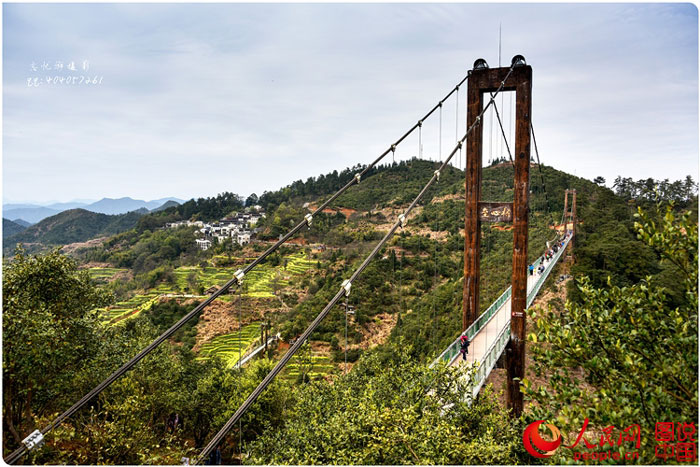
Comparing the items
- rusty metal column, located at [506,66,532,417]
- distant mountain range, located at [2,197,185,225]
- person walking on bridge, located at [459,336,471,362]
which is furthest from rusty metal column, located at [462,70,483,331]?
distant mountain range, located at [2,197,185,225]

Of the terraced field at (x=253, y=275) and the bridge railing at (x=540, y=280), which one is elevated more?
the bridge railing at (x=540, y=280)

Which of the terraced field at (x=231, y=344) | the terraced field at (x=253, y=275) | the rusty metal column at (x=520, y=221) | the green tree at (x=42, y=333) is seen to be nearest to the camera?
the green tree at (x=42, y=333)

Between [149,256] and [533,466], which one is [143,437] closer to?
[533,466]

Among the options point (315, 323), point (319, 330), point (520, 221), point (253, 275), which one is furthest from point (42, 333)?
point (253, 275)

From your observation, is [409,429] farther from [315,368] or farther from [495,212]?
[315,368]

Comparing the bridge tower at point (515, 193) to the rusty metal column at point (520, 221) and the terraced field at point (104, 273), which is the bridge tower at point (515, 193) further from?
the terraced field at point (104, 273)

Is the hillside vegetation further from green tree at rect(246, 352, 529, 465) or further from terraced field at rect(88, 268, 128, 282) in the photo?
terraced field at rect(88, 268, 128, 282)

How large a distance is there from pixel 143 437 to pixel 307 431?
269 cm

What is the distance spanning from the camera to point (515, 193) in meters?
7.23

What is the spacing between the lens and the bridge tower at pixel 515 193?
711 centimetres

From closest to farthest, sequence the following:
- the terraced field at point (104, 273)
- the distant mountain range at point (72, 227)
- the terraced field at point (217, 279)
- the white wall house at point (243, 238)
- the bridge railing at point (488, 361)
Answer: the bridge railing at point (488, 361) → the terraced field at point (217, 279) → the terraced field at point (104, 273) → the white wall house at point (243, 238) → the distant mountain range at point (72, 227)

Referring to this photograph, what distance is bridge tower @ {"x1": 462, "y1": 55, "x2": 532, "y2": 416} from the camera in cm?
711

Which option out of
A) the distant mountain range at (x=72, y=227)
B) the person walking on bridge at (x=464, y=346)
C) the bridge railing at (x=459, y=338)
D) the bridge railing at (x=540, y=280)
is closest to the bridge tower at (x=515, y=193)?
the person walking on bridge at (x=464, y=346)

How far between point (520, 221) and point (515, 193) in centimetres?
50
